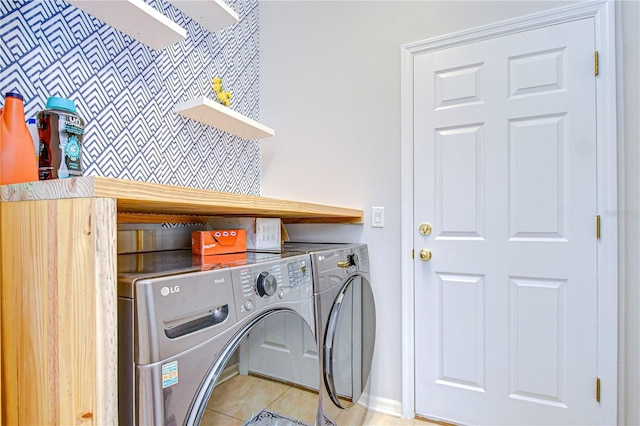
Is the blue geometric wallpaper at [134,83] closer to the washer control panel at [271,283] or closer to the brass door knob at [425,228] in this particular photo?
the washer control panel at [271,283]

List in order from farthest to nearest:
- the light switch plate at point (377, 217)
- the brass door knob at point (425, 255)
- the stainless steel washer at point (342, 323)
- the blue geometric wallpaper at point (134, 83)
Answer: the light switch plate at point (377, 217), the brass door knob at point (425, 255), the stainless steel washer at point (342, 323), the blue geometric wallpaper at point (134, 83)

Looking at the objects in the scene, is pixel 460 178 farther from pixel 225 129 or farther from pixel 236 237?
pixel 225 129

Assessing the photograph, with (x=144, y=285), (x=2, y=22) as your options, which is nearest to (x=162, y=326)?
(x=144, y=285)

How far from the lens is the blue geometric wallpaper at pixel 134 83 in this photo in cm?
104

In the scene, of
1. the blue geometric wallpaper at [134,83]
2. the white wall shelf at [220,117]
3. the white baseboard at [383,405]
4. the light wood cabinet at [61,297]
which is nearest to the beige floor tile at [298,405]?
the light wood cabinet at [61,297]

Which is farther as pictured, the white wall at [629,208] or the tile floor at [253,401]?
the white wall at [629,208]

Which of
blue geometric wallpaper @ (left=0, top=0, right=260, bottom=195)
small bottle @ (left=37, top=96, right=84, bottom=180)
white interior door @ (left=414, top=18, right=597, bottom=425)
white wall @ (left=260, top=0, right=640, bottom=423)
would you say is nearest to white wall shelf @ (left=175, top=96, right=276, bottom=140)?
blue geometric wallpaper @ (left=0, top=0, right=260, bottom=195)

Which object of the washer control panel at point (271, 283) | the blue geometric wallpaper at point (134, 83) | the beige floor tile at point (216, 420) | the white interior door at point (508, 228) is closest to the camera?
the beige floor tile at point (216, 420)

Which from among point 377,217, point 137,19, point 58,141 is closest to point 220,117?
point 137,19

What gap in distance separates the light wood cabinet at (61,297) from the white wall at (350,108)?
129cm

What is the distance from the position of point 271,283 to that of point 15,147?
2.34 feet

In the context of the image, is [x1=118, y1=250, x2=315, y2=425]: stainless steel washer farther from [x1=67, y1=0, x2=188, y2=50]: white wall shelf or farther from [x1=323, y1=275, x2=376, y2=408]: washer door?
[x1=67, y1=0, x2=188, y2=50]: white wall shelf

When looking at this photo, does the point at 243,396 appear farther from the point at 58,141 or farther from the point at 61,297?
the point at 58,141

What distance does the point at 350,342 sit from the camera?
1433 mm
